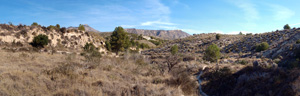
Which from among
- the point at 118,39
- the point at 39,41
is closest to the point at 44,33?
the point at 39,41

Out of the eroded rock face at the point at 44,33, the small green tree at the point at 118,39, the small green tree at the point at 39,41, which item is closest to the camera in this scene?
the eroded rock face at the point at 44,33

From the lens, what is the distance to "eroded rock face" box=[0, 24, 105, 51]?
21.9m

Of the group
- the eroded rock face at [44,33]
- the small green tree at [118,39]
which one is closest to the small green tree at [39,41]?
the eroded rock face at [44,33]

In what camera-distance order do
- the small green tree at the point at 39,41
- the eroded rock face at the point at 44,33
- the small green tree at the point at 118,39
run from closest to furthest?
the eroded rock face at the point at 44,33 < the small green tree at the point at 39,41 < the small green tree at the point at 118,39

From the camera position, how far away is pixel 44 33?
26938mm

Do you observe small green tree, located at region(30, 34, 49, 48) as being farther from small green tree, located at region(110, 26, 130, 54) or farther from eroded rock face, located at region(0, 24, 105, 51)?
small green tree, located at region(110, 26, 130, 54)

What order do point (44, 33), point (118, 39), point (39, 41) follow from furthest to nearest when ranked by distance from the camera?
1. point (118, 39)
2. point (44, 33)
3. point (39, 41)

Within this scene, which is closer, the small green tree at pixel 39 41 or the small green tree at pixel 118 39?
the small green tree at pixel 39 41

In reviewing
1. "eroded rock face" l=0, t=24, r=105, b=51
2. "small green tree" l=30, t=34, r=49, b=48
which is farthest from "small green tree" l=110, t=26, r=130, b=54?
"small green tree" l=30, t=34, r=49, b=48

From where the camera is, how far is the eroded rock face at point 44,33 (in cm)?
2191

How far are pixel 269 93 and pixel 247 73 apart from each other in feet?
7.44

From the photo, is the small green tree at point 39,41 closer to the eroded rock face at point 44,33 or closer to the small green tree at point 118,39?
the eroded rock face at point 44,33

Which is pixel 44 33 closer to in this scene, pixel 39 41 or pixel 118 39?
pixel 39 41

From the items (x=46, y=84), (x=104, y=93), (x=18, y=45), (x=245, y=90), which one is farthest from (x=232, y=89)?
(x=18, y=45)
